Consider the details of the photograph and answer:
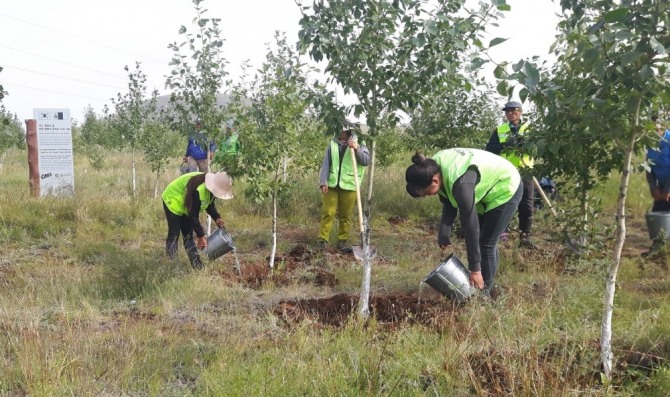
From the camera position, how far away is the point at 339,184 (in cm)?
735

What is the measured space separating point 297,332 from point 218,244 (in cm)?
219

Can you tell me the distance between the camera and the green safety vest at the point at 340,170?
285 inches

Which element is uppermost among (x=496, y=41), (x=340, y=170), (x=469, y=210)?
(x=496, y=41)

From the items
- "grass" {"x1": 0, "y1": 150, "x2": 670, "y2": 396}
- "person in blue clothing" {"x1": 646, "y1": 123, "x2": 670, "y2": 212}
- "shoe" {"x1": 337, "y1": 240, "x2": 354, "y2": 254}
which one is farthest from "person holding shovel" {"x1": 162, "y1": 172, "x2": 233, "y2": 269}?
"person in blue clothing" {"x1": 646, "y1": 123, "x2": 670, "y2": 212}

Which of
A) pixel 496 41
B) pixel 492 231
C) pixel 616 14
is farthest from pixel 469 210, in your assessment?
pixel 616 14

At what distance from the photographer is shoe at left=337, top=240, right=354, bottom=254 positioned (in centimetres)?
744

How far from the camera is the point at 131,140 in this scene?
11.9 meters

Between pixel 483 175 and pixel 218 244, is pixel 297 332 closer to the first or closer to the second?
pixel 483 175

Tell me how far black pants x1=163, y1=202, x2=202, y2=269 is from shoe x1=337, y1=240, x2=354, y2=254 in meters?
2.15

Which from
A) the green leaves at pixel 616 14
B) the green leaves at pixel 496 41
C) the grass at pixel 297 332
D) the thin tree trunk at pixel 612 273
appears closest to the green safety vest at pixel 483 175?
the grass at pixel 297 332

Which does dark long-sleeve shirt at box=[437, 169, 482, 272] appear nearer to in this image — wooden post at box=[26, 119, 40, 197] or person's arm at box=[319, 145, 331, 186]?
person's arm at box=[319, 145, 331, 186]

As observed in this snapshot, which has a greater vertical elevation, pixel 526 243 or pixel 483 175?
pixel 483 175

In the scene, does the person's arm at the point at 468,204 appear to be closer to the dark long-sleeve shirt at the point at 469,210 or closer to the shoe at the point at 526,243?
the dark long-sleeve shirt at the point at 469,210

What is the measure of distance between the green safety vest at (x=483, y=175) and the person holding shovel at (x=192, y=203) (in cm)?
232
